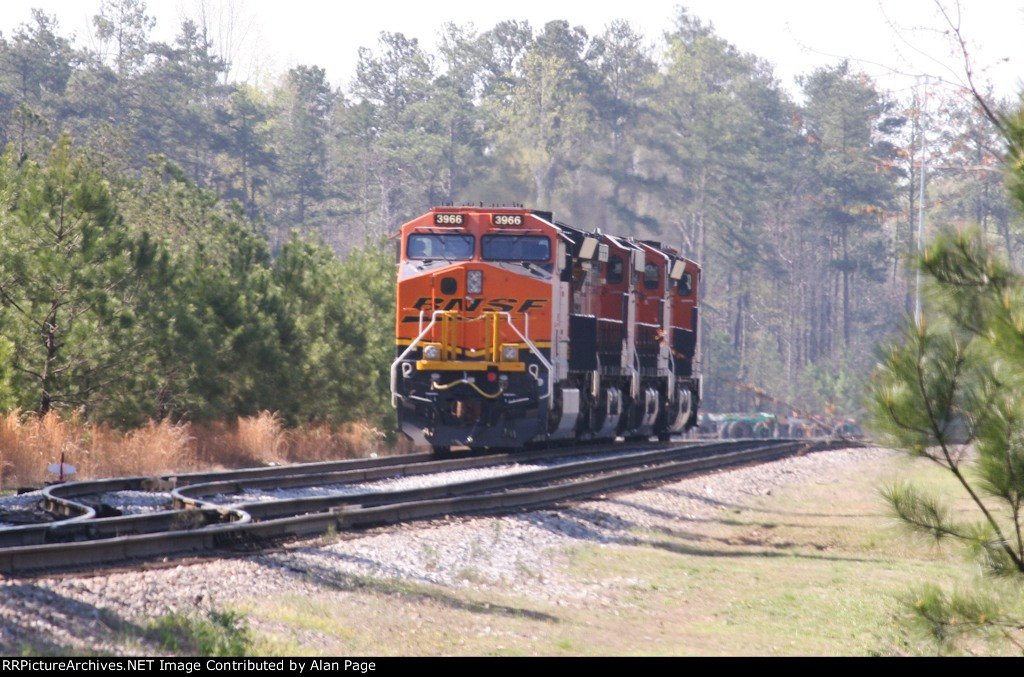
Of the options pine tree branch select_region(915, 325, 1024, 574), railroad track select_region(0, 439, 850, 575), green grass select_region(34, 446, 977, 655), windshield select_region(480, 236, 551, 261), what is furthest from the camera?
windshield select_region(480, 236, 551, 261)

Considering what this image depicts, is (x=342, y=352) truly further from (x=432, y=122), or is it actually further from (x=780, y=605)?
(x=432, y=122)

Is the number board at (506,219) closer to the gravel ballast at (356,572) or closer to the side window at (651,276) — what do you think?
the side window at (651,276)

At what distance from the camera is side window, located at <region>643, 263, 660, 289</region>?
2467cm

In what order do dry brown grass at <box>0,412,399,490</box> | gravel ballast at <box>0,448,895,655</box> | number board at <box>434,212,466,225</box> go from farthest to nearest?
1. number board at <box>434,212,466,225</box>
2. dry brown grass at <box>0,412,399,490</box>
3. gravel ballast at <box>0,448,895,655</box>

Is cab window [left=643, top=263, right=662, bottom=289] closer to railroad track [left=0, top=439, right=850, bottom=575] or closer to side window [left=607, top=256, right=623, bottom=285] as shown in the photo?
side window [left=607, top=256, right=623, bottom=285]

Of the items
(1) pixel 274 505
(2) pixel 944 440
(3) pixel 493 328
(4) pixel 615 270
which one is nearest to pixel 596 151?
(4) pixel 615 270

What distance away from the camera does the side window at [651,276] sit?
24.7 metres

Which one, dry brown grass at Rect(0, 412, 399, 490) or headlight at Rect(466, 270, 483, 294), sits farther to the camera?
headlight at Rect(466, 270, 483, 294)

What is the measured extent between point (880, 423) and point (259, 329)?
1655cm

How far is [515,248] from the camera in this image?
2002 cm

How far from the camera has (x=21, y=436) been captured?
52.1 feet

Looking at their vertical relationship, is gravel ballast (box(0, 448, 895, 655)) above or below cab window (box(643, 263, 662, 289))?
below

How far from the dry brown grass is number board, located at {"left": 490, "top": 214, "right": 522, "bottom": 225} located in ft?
16.5

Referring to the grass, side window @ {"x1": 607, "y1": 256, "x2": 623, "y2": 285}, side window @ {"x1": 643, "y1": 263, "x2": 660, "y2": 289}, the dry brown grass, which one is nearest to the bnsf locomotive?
side window @ {"x1": 607, "y1": 256, "x2": 623, "y2": 285}
